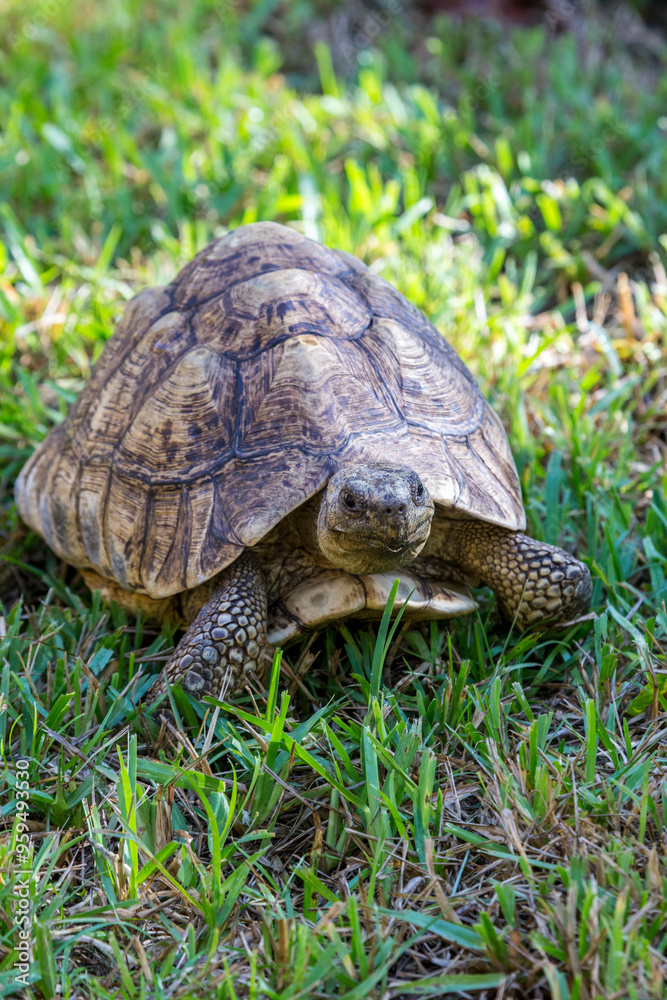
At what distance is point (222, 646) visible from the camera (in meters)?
2.29

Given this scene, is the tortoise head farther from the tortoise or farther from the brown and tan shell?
the brown and tan shell

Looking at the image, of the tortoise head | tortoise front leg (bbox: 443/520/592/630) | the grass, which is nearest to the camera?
the grass

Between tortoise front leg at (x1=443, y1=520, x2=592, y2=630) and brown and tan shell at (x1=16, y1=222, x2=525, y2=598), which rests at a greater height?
brown and tan shell at (x1=16, y1=222, x2=525, y2=598)

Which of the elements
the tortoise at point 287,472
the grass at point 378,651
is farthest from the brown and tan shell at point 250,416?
the grass at point 378,651

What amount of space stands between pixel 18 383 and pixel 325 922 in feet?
9.33

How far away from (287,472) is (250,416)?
9.3 inches

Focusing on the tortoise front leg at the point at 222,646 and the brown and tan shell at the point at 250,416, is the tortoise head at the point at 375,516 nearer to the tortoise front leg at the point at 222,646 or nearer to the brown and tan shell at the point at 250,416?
the brown and tan shell at the point at 250,416

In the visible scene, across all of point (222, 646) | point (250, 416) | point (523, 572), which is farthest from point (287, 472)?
point (523, 572)

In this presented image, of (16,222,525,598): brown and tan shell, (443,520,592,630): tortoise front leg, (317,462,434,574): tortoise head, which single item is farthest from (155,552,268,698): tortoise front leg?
(443,520,592,630): tortoise front leg

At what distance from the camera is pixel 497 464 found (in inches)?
103

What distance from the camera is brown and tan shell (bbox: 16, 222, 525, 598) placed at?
236 cm

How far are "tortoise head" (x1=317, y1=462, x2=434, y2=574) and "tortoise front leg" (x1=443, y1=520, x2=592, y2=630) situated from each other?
36cm

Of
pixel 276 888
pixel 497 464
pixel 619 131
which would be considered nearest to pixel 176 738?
pixel 276 888

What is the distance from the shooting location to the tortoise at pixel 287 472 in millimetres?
2291
